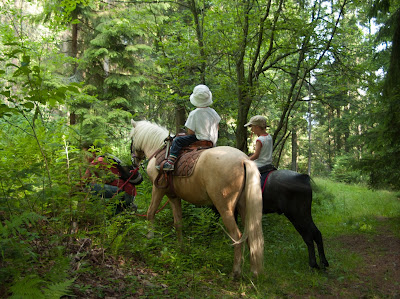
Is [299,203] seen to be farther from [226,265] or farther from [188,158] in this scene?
[188,158]

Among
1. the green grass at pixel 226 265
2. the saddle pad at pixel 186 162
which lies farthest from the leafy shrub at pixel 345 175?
the saddle pad at pixel 186 162

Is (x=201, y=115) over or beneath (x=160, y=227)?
over

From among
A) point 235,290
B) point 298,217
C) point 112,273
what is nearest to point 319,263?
point 298,217

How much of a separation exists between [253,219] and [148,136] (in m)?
2.73

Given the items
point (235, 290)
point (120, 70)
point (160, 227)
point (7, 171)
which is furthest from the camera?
point (120, 70)

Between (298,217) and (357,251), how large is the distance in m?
2.31

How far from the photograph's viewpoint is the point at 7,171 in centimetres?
318

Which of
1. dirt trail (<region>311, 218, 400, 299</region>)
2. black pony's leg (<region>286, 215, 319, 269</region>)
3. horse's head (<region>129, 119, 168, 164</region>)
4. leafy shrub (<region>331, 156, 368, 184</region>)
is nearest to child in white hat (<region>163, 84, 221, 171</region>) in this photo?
horse's head (<region>129, 119, 168, 164</region>)

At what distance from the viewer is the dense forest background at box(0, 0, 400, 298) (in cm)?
325

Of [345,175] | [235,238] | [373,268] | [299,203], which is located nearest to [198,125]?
[235,238]

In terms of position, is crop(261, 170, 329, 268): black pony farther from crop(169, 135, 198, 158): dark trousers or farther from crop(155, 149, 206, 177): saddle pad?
→ crop(169, 135, 198, 158): dark trousers

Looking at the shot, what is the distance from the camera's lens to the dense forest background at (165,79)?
325 cm

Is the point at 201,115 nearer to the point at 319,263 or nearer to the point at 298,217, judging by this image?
the point at 298,217

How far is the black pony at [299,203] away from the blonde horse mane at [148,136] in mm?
2241
